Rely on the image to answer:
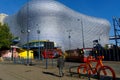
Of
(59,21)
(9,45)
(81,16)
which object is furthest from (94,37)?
(9,45)

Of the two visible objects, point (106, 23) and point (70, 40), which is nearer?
point (70, 40)

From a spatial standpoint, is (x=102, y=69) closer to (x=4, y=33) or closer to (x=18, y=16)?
(x=4, y=33)

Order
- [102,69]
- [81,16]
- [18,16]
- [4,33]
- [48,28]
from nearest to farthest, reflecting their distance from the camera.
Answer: [102,69] < [4,33] < [48,28] < [18,16] < [81,16]

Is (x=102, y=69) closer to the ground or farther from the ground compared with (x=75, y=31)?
closer to the ground

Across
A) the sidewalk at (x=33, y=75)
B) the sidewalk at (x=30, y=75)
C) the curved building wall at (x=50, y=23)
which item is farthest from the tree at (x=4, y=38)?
the sidewalk at (x=30, y=75)

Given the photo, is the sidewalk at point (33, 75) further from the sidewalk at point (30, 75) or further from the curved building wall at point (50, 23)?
the curved building wall at point (50, 23)

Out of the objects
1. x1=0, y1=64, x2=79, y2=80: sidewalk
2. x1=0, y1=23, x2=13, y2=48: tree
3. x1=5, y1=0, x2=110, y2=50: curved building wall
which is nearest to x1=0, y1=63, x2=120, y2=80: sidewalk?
x1=0, y1=64, x2=79, y2=80: sidewalk

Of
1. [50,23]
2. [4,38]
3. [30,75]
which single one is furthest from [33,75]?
[50,23]

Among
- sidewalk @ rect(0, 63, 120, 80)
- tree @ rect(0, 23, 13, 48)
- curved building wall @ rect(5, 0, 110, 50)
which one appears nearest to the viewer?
sidewalk @ rect(0, 63, 120, 80)

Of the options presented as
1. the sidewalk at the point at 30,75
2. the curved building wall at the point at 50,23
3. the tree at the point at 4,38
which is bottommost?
the sidewalk at the point at 30,75

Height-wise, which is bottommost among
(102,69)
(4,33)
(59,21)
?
(102,69)

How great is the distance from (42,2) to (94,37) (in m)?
36.1

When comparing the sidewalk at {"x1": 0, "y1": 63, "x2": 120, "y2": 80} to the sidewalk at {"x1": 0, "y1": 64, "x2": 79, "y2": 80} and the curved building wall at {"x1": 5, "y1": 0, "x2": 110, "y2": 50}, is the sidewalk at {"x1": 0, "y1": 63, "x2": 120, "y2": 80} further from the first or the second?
the curved building wall at {"x1": 5, "y1": 0, "x2": 110, "y2": 50}

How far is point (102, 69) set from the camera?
1662 centimetres
